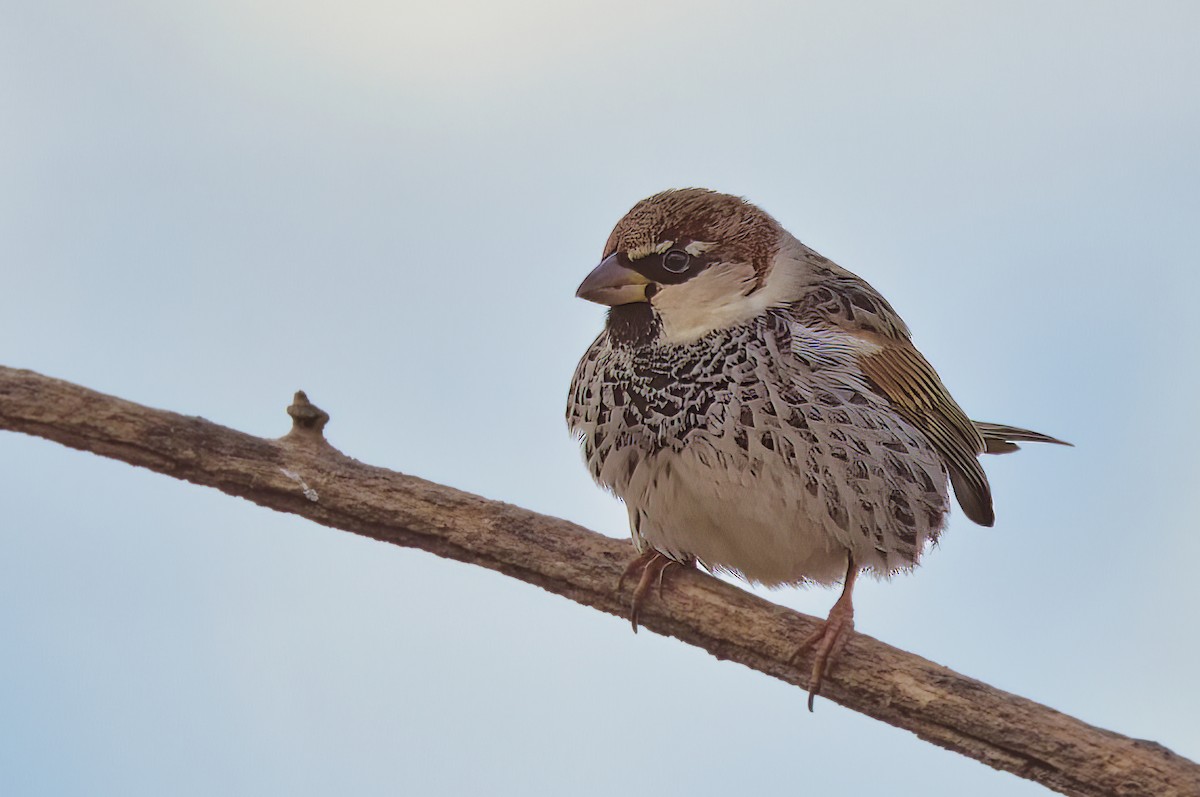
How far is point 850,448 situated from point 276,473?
2.07 meters

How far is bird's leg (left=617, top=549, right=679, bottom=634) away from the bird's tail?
1.64 m

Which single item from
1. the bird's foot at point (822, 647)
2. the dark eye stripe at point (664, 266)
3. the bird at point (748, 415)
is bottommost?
the bird's foot at point (822, 647)

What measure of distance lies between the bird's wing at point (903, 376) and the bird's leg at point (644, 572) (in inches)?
40.1

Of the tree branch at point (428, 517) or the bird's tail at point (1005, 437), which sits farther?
the bird's tail at point (1005, 437)

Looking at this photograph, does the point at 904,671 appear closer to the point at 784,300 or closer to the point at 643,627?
the point at 643,627

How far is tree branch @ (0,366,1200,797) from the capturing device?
4457 millimetres

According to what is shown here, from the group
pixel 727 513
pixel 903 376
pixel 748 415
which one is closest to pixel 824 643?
pixel 727 513

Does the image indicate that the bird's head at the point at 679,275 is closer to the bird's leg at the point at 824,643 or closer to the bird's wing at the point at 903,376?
the bird's wing at the point at 903,376

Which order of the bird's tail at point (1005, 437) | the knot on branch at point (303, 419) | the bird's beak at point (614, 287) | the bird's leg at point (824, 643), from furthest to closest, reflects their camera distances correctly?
the bird's tail at point (1005, 437) < the knot on branch at point (303, 419) < the bird's beak at point (614, 287) < the bird's leg at point (824, 643)

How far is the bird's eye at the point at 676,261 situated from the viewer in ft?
15.3

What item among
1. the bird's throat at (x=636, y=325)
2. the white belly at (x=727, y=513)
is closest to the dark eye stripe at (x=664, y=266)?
the bird's throat at (x=636, y=325)

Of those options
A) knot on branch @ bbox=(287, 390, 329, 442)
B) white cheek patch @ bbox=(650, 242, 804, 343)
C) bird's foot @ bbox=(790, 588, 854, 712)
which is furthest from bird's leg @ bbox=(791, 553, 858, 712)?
knot on branch @ bbox=(287, 390, 329, 442)

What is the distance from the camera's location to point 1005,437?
18.0 ft

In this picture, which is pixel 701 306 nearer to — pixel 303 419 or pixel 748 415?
pixel 748 415
